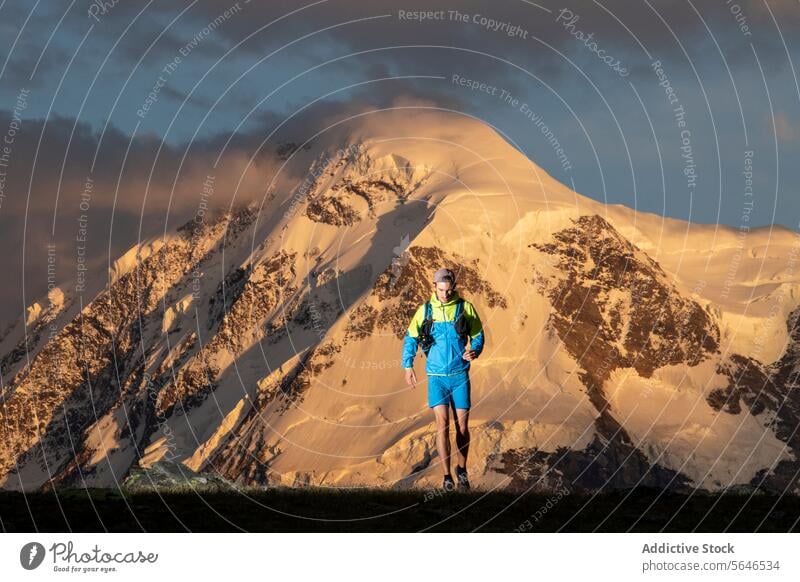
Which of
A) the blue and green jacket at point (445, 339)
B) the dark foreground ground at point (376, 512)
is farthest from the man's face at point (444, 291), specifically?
the dark foreground ground at point (376, 512)

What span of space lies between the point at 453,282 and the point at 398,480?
133288mm

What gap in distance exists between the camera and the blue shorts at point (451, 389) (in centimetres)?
2938

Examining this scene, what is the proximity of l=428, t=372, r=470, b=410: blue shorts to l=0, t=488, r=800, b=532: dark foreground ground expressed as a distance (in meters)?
1.94

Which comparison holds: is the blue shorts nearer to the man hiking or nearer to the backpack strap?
the man hiking

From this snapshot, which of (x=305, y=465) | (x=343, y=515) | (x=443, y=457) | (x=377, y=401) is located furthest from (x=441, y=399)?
(x=377, y=401)

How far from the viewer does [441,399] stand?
2958cm

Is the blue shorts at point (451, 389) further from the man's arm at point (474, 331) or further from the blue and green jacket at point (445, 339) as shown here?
the man's arm at point (474, 331)

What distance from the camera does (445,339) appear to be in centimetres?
2945

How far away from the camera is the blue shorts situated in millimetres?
29375
